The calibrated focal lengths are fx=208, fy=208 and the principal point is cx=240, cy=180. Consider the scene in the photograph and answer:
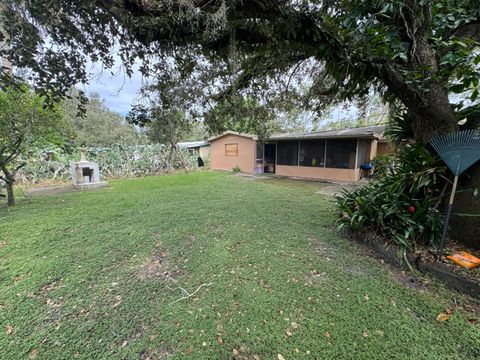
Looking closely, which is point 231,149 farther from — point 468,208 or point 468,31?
A: point 468,208

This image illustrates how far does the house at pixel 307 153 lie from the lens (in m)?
8.98

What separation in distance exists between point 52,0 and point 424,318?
4607mm

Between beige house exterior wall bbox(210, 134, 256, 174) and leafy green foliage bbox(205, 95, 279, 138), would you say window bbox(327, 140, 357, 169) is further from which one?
leafy green foliage bbox(205, 95, 279, 138)

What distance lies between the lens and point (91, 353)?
1631 millimetres

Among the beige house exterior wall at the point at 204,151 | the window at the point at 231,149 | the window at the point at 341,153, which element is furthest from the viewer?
the beige house exterior wall at the point at 204,151

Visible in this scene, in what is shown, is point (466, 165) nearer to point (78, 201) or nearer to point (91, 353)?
point (91, 353)

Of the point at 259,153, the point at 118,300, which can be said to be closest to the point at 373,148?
the point at 259,153

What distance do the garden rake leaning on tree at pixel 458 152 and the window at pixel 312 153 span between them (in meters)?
7.28

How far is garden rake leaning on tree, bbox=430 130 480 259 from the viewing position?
2338 millimetres

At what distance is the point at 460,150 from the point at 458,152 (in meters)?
0.03

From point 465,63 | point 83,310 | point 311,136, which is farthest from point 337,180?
point 83,310

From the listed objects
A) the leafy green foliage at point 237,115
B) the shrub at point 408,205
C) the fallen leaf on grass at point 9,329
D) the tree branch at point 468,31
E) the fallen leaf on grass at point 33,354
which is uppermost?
the tree branch at point 468,31

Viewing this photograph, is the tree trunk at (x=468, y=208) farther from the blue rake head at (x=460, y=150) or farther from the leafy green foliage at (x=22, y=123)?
the leafy green foliage at (x=22, y=123)

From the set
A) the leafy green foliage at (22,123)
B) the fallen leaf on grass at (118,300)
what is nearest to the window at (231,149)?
the leafy green foliage at (22,123)
